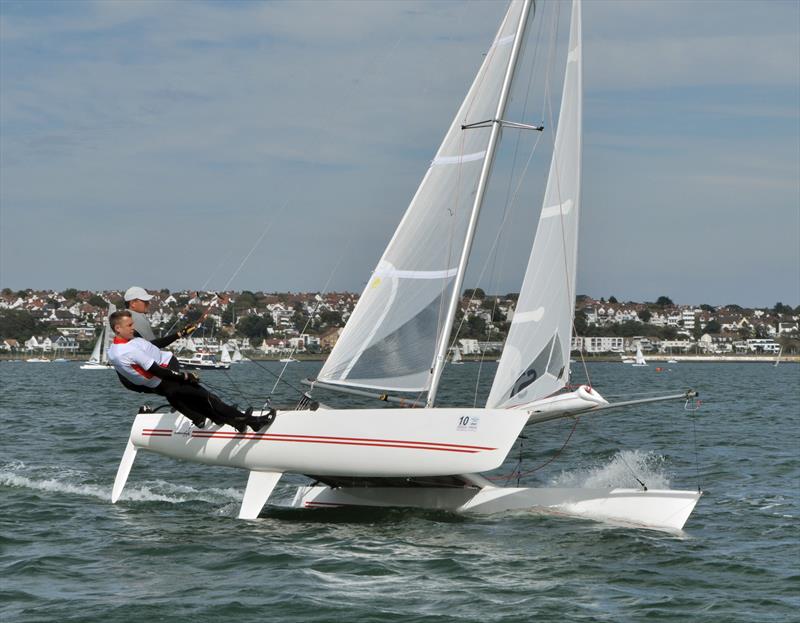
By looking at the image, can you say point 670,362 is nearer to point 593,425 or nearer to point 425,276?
point 593,425

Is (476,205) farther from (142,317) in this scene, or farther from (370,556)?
A: (370,556)

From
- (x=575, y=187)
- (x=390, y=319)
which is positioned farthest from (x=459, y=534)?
(x=575, y=187)

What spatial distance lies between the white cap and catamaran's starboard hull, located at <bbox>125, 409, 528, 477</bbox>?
1.27 meters

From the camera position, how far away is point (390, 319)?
9.75 meters

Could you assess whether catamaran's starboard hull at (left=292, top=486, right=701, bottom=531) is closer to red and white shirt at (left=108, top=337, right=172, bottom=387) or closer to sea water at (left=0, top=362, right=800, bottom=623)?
sea water at (left=0, top=362, right=800, bottom=623)

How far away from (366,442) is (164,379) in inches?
63.2

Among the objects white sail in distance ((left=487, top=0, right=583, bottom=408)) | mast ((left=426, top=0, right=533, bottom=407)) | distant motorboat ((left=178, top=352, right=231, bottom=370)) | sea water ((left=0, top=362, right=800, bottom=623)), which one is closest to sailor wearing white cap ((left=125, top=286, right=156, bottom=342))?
sea water ((left=0, top=362, right=800, bottom=623))

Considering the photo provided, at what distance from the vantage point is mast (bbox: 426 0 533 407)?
372 inches

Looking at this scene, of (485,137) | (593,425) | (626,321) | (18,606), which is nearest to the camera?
(18,606)

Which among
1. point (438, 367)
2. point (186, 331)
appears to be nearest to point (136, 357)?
point (186, 331)

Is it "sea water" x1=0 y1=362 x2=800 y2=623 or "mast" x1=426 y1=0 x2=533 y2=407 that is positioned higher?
"mast" x1=426 y1=0 x2=533 y2=407

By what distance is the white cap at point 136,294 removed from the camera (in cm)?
868

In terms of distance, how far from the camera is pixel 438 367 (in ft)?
31.0

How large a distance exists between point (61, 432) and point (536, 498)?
32.7ft
